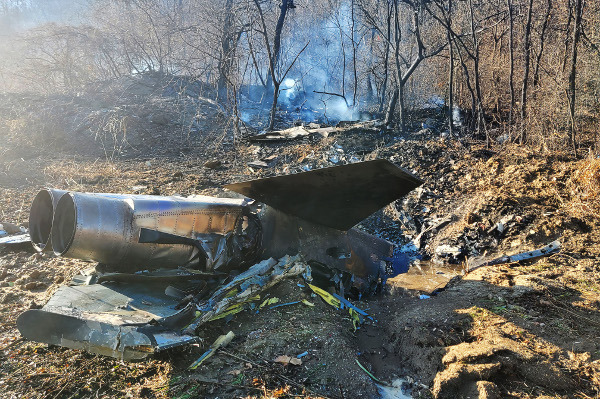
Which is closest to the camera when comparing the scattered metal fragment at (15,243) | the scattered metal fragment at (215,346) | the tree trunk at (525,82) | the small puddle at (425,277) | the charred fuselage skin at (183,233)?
the scattered metal fragment at (215,346)

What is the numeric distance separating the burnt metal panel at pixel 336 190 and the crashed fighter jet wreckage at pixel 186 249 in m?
0.01

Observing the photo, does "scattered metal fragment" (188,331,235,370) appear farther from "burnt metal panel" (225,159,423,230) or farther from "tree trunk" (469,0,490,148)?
"tree trunk" (469,0,490,148)

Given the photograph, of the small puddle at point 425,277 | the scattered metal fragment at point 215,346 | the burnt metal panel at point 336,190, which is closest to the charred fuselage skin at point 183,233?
the burnt metal panel at point 336,190

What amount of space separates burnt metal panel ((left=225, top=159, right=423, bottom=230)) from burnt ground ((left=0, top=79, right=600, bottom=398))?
98 centimetres

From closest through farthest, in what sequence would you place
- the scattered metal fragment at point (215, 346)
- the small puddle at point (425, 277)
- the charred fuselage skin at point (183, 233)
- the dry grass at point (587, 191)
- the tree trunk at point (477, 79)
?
the scattered metal fragment at point (215, 346)
the charred fuselage skin at point (183, 233)
the small puddle at point (425, 277)
the dry grass at point (587, 191)
the tree trunk at point (477, 79)

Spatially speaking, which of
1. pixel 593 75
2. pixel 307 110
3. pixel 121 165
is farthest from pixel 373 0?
pixel 121 165

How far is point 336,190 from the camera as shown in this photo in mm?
4543

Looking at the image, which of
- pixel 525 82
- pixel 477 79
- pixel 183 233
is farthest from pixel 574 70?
pixel 183 233

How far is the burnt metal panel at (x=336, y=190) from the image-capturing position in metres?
4.12

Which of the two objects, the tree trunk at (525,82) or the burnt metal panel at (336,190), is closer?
the burnt metal panel at (336,190)

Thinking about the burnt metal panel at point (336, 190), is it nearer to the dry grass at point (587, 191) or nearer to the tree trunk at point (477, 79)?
the dry grass at point (587, 191)

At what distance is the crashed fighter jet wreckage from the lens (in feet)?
10.6

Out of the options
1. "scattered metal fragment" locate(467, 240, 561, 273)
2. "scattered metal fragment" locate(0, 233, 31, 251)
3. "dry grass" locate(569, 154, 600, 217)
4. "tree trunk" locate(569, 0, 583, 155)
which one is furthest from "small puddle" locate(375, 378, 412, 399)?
"tree trunk" locate(569, 0, 583, 155)

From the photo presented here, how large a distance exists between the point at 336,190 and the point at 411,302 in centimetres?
175
